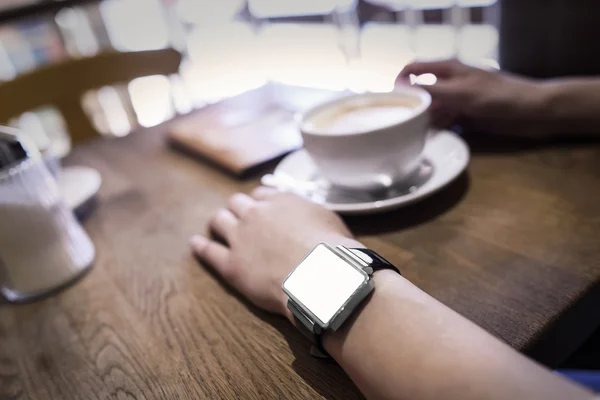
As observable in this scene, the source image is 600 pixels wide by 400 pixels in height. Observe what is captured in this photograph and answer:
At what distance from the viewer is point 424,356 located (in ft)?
0.95

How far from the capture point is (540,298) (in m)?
0.36

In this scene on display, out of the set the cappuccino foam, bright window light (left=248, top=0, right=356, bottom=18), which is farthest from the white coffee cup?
bright window light (left=248, top=0, right=356, bottom=18)

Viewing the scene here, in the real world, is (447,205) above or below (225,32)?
above

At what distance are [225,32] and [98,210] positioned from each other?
142 inches

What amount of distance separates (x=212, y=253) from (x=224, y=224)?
0.14ft

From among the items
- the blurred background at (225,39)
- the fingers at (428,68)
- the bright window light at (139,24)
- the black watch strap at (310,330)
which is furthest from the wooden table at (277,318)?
the bright window light at (139,24)

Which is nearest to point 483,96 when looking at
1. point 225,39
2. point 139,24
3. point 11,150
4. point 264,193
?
point 264,193

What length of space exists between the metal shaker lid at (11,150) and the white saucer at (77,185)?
0.15 meters

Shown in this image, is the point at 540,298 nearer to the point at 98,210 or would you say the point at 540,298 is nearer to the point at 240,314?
the point at 240,314

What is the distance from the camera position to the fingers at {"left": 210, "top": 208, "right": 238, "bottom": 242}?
50 cm

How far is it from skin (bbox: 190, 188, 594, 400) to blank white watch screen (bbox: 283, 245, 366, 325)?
0.05 ft

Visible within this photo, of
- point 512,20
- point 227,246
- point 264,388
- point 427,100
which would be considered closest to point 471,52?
point 512,20

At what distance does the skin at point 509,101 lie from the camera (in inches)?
21.7

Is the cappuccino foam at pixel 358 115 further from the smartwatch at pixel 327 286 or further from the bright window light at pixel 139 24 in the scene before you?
the bright window light at pixel 139 24
